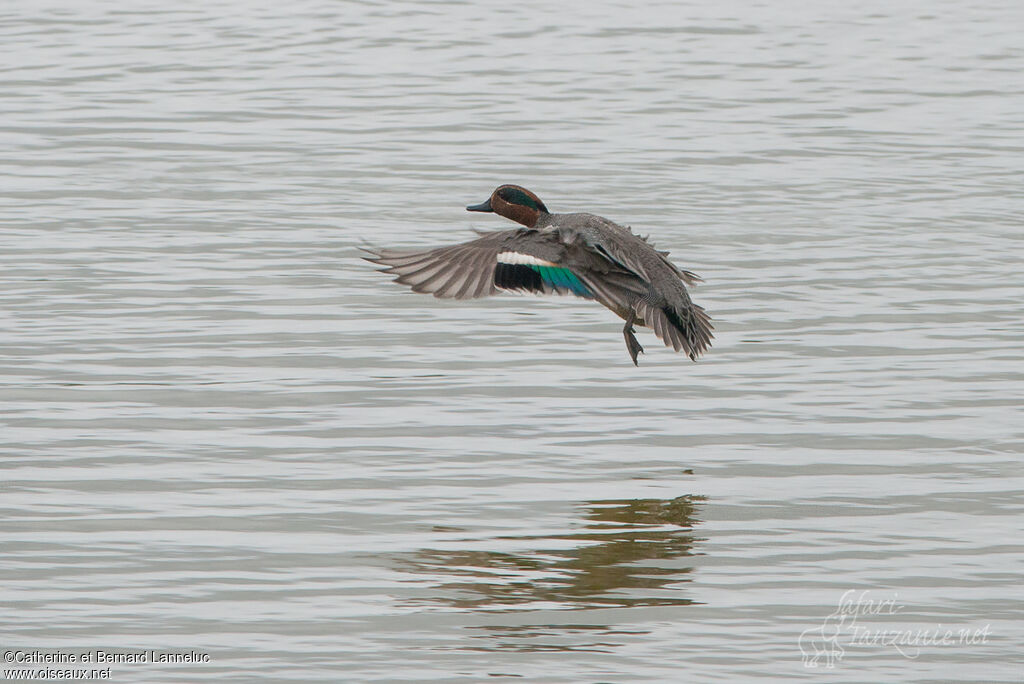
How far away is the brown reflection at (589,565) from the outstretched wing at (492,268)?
1.62 metres

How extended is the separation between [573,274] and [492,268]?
39 centimetres

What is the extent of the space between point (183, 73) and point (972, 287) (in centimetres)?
988

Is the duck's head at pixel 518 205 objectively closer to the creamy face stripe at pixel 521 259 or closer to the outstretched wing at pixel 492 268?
the outstretched wing at pixel 492 268

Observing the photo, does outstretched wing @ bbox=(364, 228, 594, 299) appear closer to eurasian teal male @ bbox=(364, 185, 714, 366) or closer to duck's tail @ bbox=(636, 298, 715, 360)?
eurasian teal male @ bbox=(364, 185, 714, 366)

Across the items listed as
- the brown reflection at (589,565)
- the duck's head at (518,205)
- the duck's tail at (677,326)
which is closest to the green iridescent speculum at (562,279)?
the duck's tail at (677,326)

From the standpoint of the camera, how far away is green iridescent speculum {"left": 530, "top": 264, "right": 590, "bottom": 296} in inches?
349

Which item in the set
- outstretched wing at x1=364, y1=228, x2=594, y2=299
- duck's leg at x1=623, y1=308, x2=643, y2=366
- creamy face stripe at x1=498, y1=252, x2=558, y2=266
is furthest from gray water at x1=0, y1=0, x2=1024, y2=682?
creamy face stripe at x1=498, y1=252, x2=558, y2=266

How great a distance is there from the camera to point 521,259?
896cm

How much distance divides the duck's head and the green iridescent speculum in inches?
39.8

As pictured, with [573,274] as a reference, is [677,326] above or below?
below

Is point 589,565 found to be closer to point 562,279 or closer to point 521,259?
point 562,279

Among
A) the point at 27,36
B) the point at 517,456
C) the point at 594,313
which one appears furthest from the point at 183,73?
the point at 517,456

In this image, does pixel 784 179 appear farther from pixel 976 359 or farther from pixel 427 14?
pixel 427 14

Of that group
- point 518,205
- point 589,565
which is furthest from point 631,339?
point 589,565
